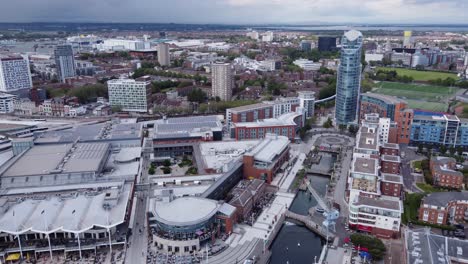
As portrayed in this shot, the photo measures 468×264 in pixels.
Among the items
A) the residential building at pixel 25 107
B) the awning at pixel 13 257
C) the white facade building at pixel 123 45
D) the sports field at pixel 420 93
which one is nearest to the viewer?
the awning at pixel 13 257

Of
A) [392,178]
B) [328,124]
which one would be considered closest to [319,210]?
[392,178]

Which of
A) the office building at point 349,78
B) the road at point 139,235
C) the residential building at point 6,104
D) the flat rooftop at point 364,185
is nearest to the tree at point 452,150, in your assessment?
the office building at point 349,78

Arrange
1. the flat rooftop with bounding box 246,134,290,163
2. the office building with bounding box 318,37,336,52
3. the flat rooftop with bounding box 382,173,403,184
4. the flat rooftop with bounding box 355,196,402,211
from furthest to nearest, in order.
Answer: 1. the office building with bounding box 318,37,336,52
2. the flat rooftop with bounding box 246,134,290,163
3. the flat rooftop with bounding box 382,173,403,184
4. the flat rooftop with bounding box 355,196,402,211

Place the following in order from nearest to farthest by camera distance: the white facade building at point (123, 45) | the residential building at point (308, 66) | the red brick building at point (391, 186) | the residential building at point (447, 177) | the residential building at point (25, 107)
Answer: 1. the red brick building at point (391, 186)
2. the residential building at point (447, 177)
3. the residential building at point (25, 107)
4. the residential building at point (308, 66)
5. the white facade building at point (123, 45)

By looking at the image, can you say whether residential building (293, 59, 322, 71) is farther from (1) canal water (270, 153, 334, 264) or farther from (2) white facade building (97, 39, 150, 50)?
(1) canal water (270, 153, 334, 264)

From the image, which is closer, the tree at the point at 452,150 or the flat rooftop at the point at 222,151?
the flat rooftop at the point at 222,151

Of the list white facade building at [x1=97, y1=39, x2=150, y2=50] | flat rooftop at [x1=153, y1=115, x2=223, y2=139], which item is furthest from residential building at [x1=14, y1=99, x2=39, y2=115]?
white facade building at [x1=97, y1=39, x2=150, y2=50]

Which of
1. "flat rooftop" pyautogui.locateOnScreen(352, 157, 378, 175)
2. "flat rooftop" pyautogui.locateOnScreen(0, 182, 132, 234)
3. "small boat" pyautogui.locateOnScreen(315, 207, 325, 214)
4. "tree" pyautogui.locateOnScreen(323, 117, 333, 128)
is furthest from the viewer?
"tree" pyautogui.locateOnScreen(323, 117, 333, 128)

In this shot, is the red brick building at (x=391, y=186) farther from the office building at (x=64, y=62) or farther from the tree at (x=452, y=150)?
the office building at (x=64, y=62)
